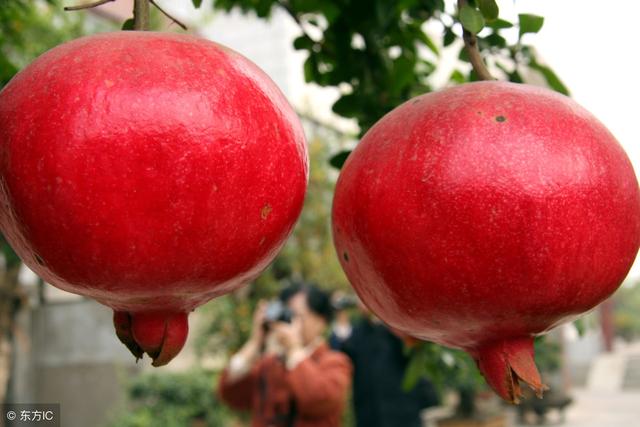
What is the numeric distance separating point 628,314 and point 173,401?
27307 millimetres

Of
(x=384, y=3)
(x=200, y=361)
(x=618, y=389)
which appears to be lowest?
(x=618, y=389)

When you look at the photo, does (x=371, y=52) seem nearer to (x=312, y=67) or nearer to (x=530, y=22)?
(x=312, y=67)

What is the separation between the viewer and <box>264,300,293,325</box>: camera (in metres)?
3.81

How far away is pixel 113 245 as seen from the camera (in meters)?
0.61

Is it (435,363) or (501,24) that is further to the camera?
(435,363)

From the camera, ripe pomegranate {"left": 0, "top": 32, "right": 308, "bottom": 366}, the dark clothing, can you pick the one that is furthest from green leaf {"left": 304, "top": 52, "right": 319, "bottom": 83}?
the dark clothing

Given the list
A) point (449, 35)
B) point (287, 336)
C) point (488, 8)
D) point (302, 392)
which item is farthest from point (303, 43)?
point (287, 336)

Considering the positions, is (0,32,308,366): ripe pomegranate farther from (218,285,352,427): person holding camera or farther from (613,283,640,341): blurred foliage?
(613,283,640,341): blurred foliage

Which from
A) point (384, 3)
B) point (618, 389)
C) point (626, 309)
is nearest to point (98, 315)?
point (384, 3)

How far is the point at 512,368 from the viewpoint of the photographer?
0.72 meters

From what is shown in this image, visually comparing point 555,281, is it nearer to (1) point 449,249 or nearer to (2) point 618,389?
(1) point 449,249

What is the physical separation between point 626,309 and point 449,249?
1288 inches

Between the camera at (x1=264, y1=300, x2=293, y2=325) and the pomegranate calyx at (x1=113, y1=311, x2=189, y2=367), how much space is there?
10.2ft

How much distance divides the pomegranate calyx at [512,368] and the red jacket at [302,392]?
2702 millimetres
